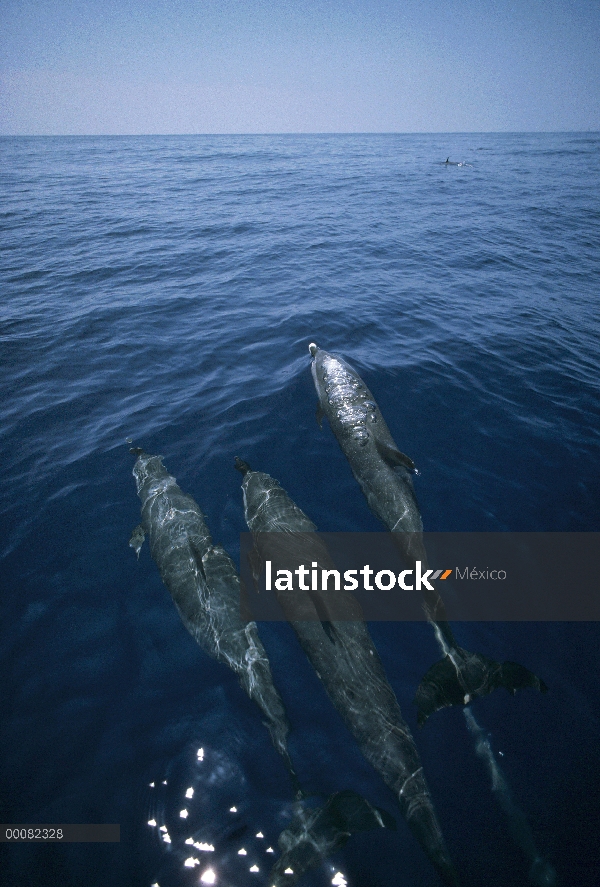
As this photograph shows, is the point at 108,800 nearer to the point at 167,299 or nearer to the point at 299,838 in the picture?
the point at 299,838

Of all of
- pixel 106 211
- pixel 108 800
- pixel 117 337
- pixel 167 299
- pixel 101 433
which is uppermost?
pixel 106 211

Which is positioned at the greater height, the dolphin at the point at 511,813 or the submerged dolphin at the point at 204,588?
the submerged dolphin at the point at 204,588

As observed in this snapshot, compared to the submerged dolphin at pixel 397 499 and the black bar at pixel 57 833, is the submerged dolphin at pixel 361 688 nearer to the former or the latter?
the submerged dolphin at pixel 397 499

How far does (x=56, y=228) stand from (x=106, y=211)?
6337 mm

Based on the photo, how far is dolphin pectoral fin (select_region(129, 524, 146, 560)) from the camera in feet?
28.5

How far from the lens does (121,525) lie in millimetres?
9406

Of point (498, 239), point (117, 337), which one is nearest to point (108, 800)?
point (117, 337)

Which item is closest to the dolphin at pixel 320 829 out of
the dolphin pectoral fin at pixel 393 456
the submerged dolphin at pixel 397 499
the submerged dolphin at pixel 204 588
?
the submerged dolphin at pixel 204 588

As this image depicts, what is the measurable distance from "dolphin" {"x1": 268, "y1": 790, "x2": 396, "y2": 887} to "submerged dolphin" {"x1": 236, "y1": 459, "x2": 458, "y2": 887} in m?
0.46

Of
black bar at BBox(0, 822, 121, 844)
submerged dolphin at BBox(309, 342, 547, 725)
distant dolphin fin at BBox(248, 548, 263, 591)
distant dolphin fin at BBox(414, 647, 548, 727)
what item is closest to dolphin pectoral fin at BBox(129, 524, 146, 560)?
distant dolphin fin at BBox(248, 548, 263, 591)

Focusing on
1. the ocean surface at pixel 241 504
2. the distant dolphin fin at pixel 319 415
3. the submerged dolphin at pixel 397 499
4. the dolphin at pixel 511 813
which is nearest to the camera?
the dolphin at pixel 511 813

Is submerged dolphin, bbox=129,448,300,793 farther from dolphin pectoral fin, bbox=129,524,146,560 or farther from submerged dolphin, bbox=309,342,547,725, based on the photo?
submerged dolphin, bbox=309,342,547,725

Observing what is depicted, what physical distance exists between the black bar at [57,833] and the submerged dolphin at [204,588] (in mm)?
2409

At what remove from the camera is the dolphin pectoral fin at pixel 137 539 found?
867cm
